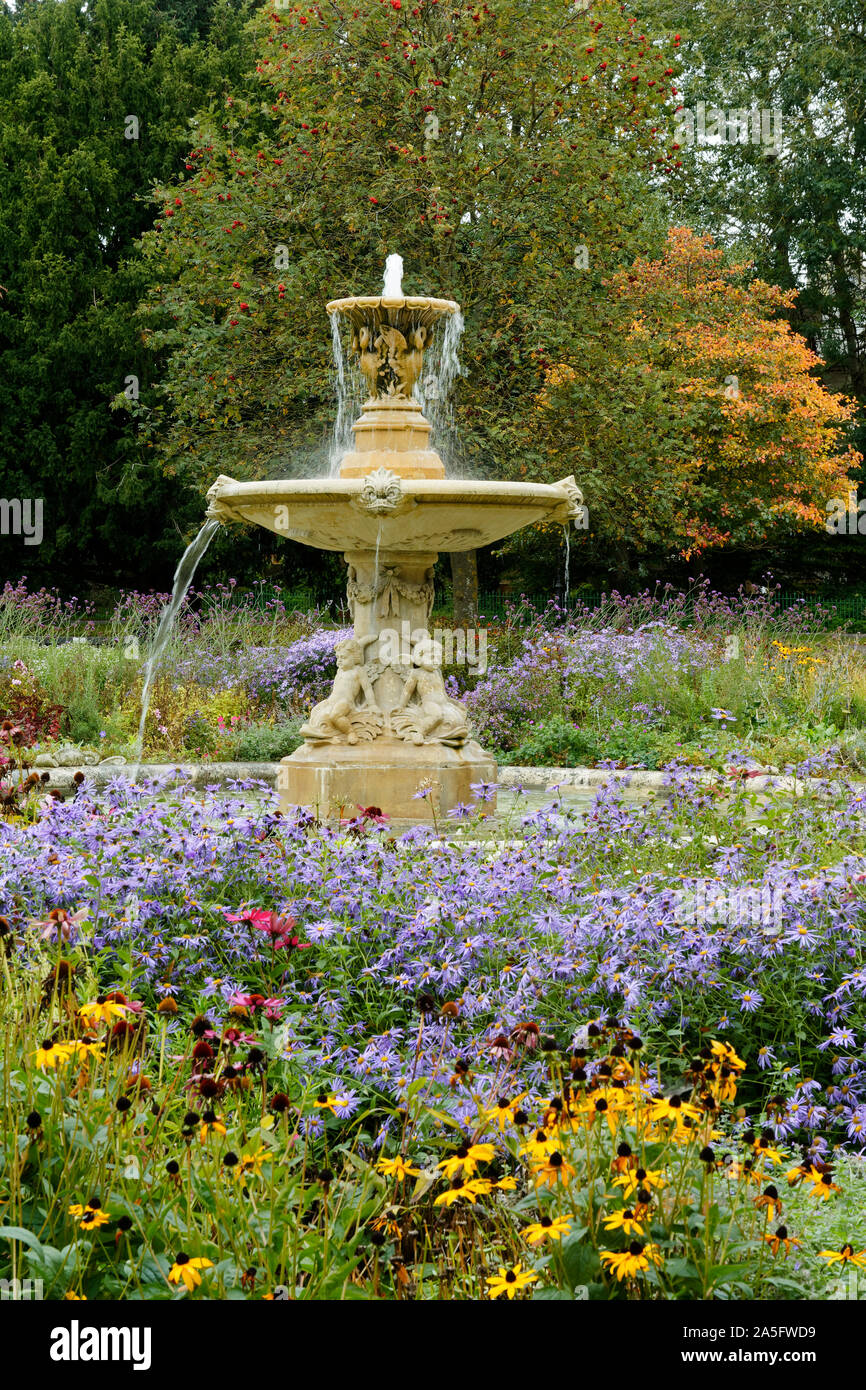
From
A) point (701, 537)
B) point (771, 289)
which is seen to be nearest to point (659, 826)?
point (701, 537)

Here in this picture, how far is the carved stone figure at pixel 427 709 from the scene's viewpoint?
7.66 meters

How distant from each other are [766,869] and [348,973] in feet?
3.93

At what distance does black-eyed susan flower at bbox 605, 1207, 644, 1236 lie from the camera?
2080 mm

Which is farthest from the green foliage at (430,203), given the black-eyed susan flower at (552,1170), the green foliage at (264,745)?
the black-eyed susan flower at (552,1170)

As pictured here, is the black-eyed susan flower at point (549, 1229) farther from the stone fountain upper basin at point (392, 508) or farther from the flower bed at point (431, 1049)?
the stone fountain upper basin at point (392, 508)

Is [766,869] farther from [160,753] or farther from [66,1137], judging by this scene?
[160,753]

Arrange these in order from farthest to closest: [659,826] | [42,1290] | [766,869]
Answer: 1. [659,826]
2. [766,869]
3. [42,1290]

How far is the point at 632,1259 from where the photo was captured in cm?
198

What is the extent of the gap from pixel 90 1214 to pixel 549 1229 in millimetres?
706

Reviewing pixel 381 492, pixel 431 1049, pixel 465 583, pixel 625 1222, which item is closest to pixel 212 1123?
pixel 625 1222

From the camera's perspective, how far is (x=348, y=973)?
372cm

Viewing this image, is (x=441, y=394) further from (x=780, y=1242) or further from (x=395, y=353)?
(x=780, y=1242)

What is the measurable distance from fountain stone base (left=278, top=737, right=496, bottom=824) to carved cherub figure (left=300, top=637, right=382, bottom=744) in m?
0.10

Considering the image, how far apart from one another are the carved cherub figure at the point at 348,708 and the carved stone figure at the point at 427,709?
15 cm
